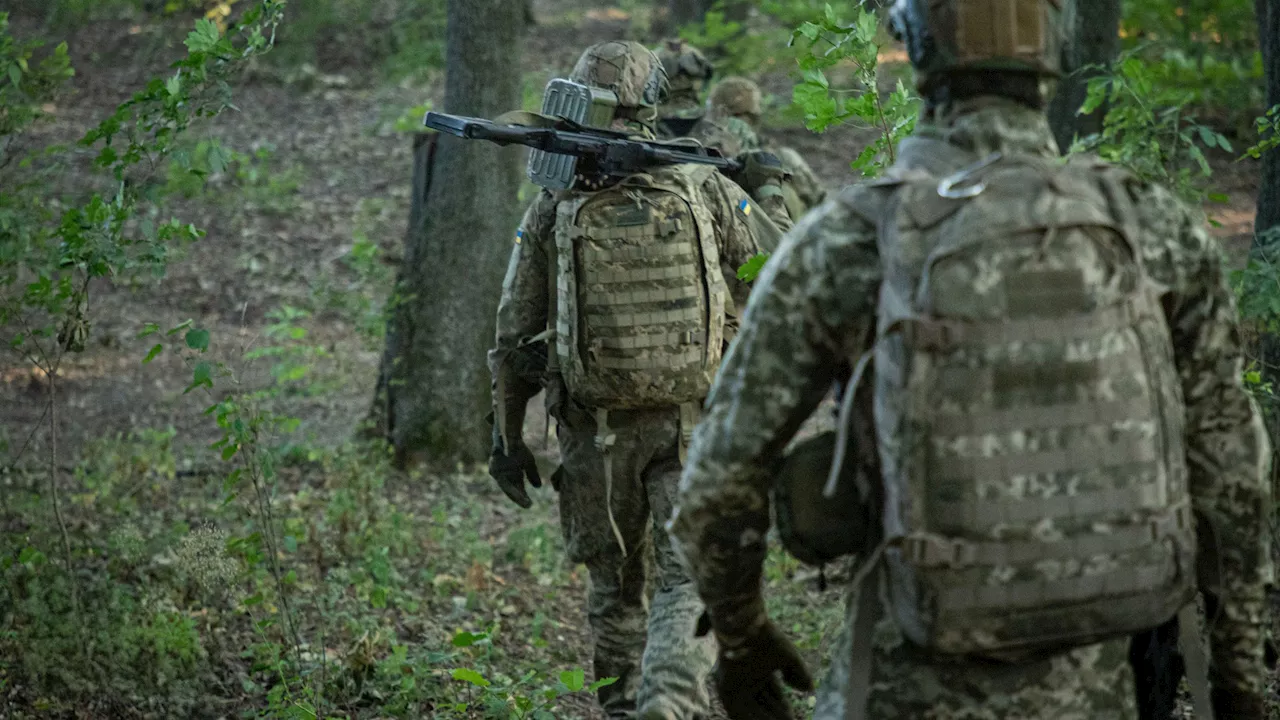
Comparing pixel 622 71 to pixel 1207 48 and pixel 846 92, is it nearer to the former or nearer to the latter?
pixel 846 92

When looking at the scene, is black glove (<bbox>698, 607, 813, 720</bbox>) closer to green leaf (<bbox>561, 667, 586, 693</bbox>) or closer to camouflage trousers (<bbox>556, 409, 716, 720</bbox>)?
green leaf (<bbox>561, 667, 586, 693</bbox>)

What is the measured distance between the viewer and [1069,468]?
2.41m

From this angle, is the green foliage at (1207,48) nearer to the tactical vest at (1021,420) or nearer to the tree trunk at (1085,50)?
the tree trunk at (1085,50)

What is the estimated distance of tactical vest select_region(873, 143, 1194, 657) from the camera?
2.38m

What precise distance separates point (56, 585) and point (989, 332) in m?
4.70

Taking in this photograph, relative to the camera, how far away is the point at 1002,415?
2.39 meters

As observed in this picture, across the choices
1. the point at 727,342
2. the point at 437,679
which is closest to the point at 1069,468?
the point at 727,342

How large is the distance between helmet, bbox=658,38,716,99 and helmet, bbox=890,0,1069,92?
6.20 meters

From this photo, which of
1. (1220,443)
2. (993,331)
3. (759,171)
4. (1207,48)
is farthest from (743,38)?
(993,331)

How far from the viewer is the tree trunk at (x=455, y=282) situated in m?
8.91

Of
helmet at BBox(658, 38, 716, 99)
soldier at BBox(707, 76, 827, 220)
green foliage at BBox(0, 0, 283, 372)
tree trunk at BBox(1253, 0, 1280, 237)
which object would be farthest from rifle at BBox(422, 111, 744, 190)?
soldier at BBox(707, 76, 827, 220)

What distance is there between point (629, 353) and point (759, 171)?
2377 mm

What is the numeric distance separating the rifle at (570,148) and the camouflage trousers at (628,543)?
90 centimetres

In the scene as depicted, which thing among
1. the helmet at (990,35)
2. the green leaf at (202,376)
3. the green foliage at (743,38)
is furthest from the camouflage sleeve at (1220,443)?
the green foliage at (743,38)
